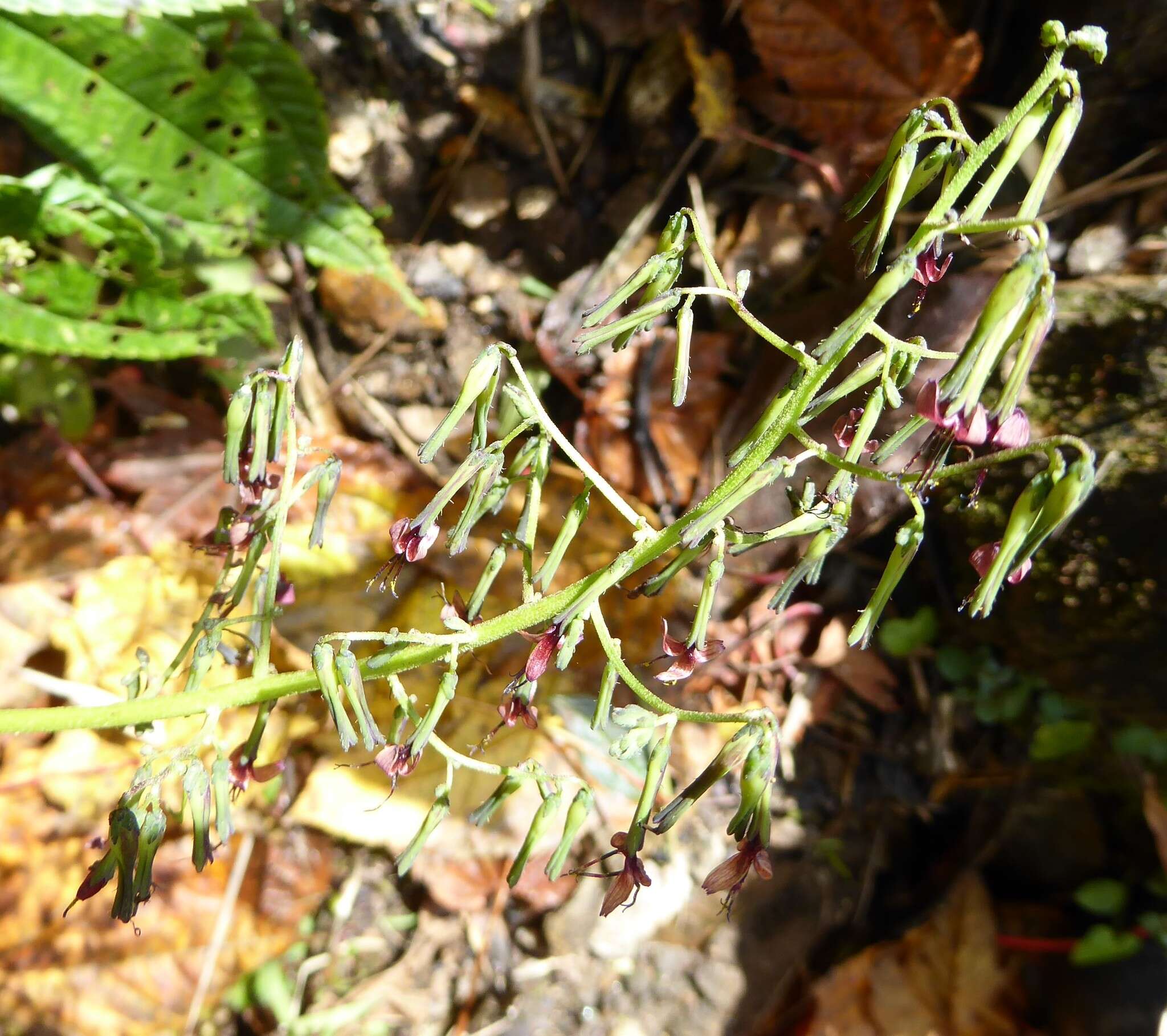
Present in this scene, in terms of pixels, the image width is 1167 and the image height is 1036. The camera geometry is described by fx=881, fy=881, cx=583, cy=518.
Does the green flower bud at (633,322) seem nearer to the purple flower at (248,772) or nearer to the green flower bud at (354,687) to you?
the green flower bud at (354,687)

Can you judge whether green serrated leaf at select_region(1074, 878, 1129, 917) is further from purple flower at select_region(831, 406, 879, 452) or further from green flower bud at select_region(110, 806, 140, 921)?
green flower bud at select_region(110, 806, 140, 921)

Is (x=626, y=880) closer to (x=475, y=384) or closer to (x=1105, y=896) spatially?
(x=475, y=384)

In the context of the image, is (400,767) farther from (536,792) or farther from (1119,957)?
(1119,957)

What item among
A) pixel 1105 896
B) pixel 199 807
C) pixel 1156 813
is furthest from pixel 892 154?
pixel 1105 896

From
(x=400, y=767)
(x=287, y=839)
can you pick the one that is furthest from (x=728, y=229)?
(x=287, y=839)

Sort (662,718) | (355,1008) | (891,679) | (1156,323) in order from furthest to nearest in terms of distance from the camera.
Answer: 1. (891,679)
2. (355,1008)
3. (1156,323)
4. (662,718)

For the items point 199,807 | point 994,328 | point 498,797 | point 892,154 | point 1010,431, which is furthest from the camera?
point 498,797

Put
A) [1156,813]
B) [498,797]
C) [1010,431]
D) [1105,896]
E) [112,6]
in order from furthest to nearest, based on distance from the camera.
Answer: [1105,896] → [1156,813] → [112,6] → [498,797] → [1010,431]
